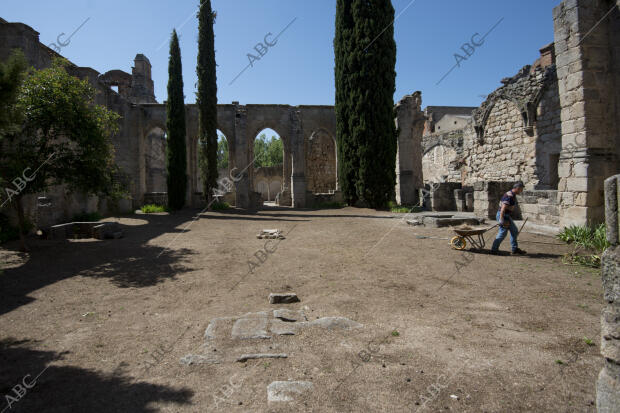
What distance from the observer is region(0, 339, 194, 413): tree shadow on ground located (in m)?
2.42

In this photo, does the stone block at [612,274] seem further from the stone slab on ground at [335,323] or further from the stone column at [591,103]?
the stone column at [591,103]

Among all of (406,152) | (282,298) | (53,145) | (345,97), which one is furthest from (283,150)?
(282,298)

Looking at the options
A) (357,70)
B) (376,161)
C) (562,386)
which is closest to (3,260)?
(562,386)

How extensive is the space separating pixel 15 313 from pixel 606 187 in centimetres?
646

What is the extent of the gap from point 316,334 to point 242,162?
61.1ft

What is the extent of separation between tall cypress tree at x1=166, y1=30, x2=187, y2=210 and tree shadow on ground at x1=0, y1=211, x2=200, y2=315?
29.0ft

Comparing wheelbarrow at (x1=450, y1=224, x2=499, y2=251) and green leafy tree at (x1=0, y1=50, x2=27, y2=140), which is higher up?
green leafy tree at (x1=0, y1=50, x2=27, y2=140)

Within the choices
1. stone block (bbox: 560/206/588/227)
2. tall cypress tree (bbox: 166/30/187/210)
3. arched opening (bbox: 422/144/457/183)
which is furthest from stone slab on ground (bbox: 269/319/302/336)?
arched opening (bbox: 422/144/457/183)

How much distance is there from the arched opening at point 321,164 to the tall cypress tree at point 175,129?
11334mm

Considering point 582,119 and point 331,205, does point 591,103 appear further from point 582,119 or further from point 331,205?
point 331,205

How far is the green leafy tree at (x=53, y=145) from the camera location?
7492mm

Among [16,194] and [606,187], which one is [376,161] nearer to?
[16,194]

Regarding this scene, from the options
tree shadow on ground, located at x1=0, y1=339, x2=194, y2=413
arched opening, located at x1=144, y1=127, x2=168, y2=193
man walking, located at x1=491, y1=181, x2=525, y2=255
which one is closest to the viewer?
tree shadow on ground, located at x1=0, y1=339, x2=194, y2=413

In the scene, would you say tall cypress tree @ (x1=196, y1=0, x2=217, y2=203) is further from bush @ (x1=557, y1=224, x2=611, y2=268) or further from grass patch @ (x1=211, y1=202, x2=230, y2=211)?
bush @ (x1=557, y1=224, x2=611, y2=268)
